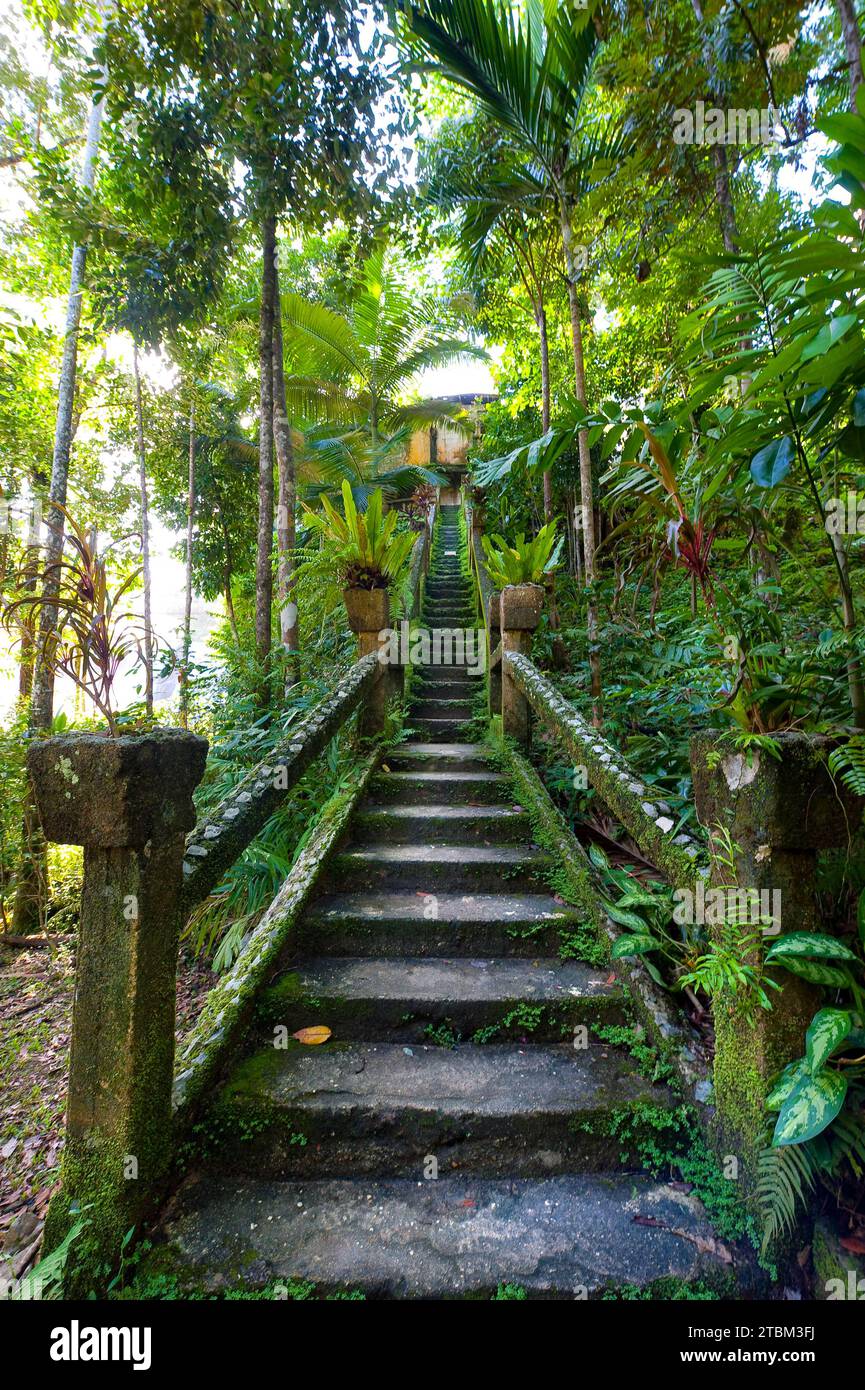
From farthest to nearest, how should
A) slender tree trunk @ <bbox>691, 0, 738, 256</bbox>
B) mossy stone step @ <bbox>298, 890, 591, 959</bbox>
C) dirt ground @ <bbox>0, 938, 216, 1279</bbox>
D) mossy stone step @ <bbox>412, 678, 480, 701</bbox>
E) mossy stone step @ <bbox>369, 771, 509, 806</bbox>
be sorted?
mossy stone step @ <bbox>412, 678, 480, 701</bbox> → mossy stone step @ <bbox>369, 771, 509, 806</bbox> → slender tree trunk @ <bbox>691, 0, 738, 256</bbox> → mossy stone step @ <bbox>298, 890, 591, 959</bbox> → dirt ground @ <bbox>0, 938, 216, 1279</bbox>

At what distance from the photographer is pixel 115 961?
1536 millimetres

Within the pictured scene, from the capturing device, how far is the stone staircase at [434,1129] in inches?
57.8

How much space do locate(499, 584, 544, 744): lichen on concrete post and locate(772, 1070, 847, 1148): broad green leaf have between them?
10.2ft

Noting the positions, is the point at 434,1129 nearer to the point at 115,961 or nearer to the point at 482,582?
the point at 115,961

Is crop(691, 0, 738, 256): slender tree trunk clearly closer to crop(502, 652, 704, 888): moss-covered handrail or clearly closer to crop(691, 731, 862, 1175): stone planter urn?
crop(502, 652, 704, 888): moss-covered handrail

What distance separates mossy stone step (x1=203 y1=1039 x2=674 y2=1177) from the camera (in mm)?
1749

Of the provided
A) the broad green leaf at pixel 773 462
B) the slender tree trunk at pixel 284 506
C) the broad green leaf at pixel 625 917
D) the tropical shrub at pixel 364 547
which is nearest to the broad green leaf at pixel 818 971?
the broad green leaf at pixel 625 917

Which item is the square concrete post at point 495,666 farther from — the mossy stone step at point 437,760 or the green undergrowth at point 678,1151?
the green undergrowth at point 678,1151

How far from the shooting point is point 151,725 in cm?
166

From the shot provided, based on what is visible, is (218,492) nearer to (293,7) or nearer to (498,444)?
(498,444)

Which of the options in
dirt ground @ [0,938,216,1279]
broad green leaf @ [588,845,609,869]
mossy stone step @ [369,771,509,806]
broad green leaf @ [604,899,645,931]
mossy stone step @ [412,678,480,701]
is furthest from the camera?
mossy stone step @ [412,678,480,701]

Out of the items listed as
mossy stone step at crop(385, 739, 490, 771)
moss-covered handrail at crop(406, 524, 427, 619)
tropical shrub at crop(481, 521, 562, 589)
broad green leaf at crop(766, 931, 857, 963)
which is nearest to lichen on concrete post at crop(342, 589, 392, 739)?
mossy stone step at crop(385, 739, 490, 771)

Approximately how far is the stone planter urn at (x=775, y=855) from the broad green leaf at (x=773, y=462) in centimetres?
61

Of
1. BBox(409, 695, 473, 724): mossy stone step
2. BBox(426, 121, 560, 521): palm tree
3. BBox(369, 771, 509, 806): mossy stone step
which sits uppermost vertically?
BBox(426, 121, 560, 521): palm tree
